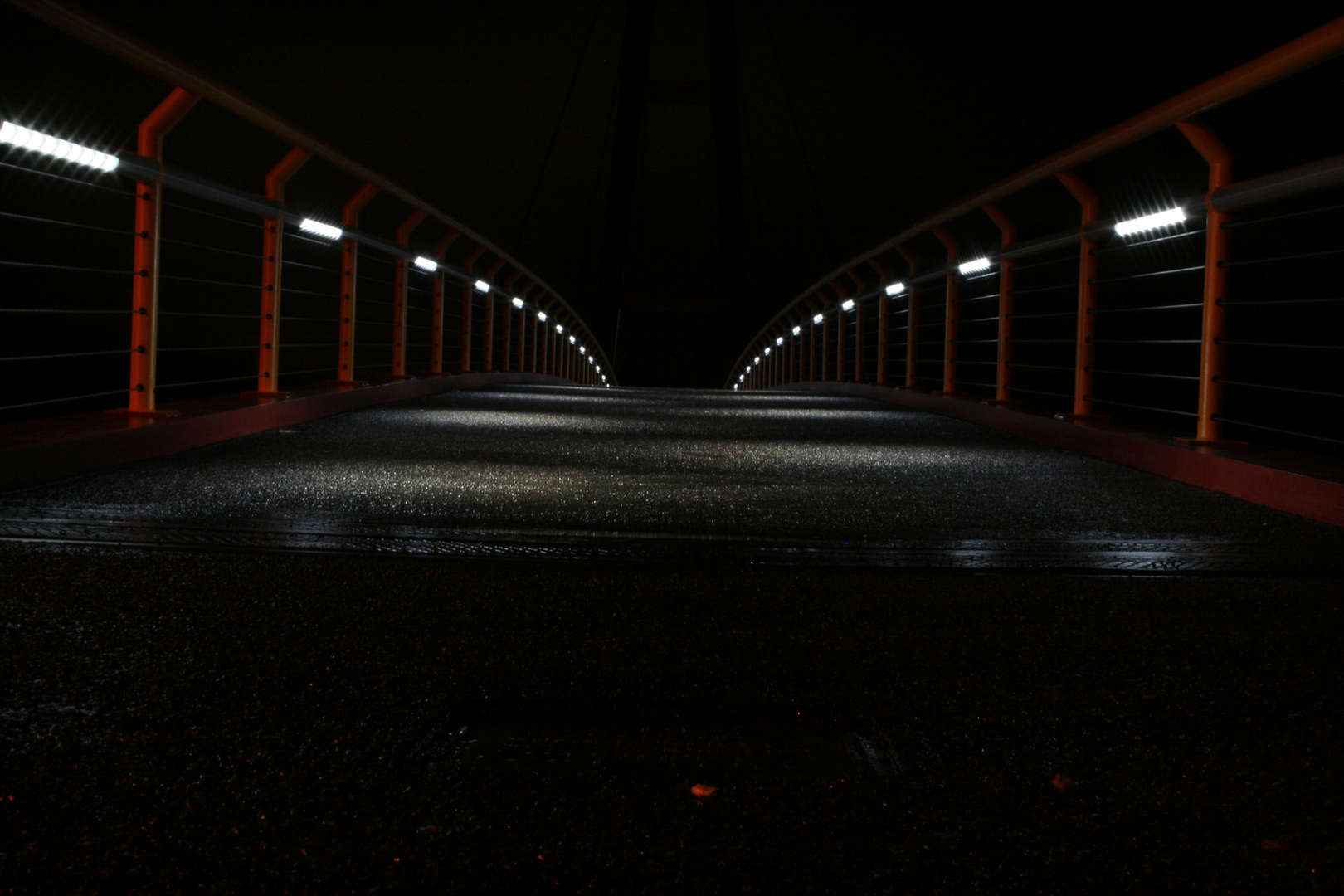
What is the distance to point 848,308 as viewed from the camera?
36.5ft

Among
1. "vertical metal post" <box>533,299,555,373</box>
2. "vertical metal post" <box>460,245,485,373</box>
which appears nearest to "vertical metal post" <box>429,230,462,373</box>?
"vertical metal post" <box>460,245,485,373</box>

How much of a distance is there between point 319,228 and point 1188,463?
13.3ft

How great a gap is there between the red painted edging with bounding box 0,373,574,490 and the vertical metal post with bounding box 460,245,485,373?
10.5 ft

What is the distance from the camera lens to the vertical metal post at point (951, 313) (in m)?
7.11

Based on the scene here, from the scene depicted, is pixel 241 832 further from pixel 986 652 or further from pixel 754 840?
pixel 986 652

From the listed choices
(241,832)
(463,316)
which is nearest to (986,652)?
(241,832)

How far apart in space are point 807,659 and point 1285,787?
66 cm

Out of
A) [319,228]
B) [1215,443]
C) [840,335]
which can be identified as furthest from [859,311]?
[1215,443]

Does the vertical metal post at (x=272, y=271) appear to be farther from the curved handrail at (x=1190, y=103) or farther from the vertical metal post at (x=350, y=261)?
the curved handrail at (x=1190, y=103)

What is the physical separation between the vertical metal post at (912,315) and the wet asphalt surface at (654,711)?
5.45 m

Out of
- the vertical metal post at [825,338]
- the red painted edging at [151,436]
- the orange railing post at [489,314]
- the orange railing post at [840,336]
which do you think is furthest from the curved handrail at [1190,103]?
the vertical metal post at [825,338]

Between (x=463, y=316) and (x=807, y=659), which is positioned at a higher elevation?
(x=463, y=316)

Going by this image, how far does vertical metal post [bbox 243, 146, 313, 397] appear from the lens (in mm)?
5062

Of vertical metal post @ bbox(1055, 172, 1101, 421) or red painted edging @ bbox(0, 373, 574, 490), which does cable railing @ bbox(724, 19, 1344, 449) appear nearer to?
vertical metal post @ bbox(1055, 172, 1101, 421)
